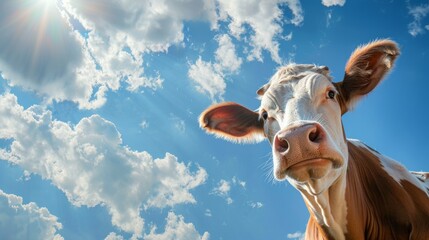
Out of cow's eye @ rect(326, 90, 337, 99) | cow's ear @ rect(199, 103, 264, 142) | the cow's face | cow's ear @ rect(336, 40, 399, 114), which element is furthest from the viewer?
cow's ear @ rect(199, 103, 264, 142)

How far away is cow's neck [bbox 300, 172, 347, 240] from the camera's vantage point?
5.37 m

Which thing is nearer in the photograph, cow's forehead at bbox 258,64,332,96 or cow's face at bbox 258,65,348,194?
cow's face at bbox 258,65,348,194

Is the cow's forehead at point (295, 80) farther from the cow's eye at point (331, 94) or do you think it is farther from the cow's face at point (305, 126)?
the cow's eye at point (331, 94)

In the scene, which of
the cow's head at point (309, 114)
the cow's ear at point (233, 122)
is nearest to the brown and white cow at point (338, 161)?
the cow's head at point (309, 114)

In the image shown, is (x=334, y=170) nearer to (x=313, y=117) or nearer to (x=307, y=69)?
(x=313, y=117)

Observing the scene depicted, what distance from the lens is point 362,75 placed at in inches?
242

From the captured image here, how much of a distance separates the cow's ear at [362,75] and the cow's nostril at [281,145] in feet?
6.62

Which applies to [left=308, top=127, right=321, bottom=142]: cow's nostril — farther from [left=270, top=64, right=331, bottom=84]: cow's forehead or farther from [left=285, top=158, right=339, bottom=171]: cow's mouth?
[left=270, top=64, right=331, bottom=84]: cow's forehead

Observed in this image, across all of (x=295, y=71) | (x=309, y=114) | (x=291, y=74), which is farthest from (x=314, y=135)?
(x=295, y=71)

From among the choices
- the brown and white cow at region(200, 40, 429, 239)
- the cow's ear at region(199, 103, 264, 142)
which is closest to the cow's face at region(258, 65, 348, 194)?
A: the brown and white cow at region(200, 40, 429, 239)

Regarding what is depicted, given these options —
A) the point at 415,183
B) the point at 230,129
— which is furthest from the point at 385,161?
the point at 230,129

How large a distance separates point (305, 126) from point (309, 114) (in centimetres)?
75

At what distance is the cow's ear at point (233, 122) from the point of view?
7.21 meters

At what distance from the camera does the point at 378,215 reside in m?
5.72
